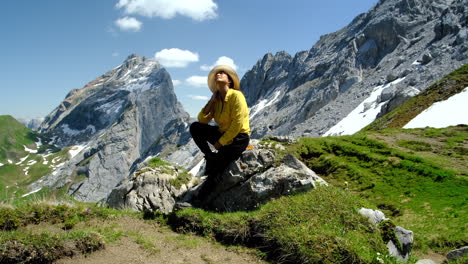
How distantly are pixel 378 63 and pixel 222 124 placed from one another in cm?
11362

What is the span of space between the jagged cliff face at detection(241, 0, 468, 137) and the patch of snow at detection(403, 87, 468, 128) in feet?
54.2

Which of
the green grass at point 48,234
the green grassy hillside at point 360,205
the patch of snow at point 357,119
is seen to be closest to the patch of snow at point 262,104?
the patch of snow at point 357,119

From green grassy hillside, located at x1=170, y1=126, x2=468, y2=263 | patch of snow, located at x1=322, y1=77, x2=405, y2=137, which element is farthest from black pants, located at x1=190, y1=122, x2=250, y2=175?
patch of snow, located at x1=322, y1=77, x2=405, y2=137

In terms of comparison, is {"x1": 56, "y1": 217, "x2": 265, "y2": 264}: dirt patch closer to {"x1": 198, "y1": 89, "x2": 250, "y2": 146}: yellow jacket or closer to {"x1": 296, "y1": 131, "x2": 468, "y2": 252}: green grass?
{"x1": 198, "y1": 89, "x2": 250, "y2": 146}: yellow jacket

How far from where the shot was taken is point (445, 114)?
30.9m

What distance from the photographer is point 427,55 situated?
72.9 meters

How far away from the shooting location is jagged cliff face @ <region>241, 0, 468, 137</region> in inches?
2606

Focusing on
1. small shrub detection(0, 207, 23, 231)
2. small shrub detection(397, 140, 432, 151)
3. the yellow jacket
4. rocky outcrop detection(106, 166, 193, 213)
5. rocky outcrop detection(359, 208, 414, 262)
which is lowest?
rocky outcrop detection(359, 208, 414, 262)

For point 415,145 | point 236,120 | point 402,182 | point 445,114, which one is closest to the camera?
point 236,120

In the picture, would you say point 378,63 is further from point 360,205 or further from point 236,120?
point 360,205

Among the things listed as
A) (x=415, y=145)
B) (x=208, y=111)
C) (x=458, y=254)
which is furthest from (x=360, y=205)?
(x=415, y=145)

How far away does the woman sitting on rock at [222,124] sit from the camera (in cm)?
1050

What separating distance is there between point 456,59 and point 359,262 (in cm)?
7218

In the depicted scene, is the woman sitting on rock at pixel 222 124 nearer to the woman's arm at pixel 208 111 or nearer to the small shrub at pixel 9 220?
the woman's arm at pixel 208 111
